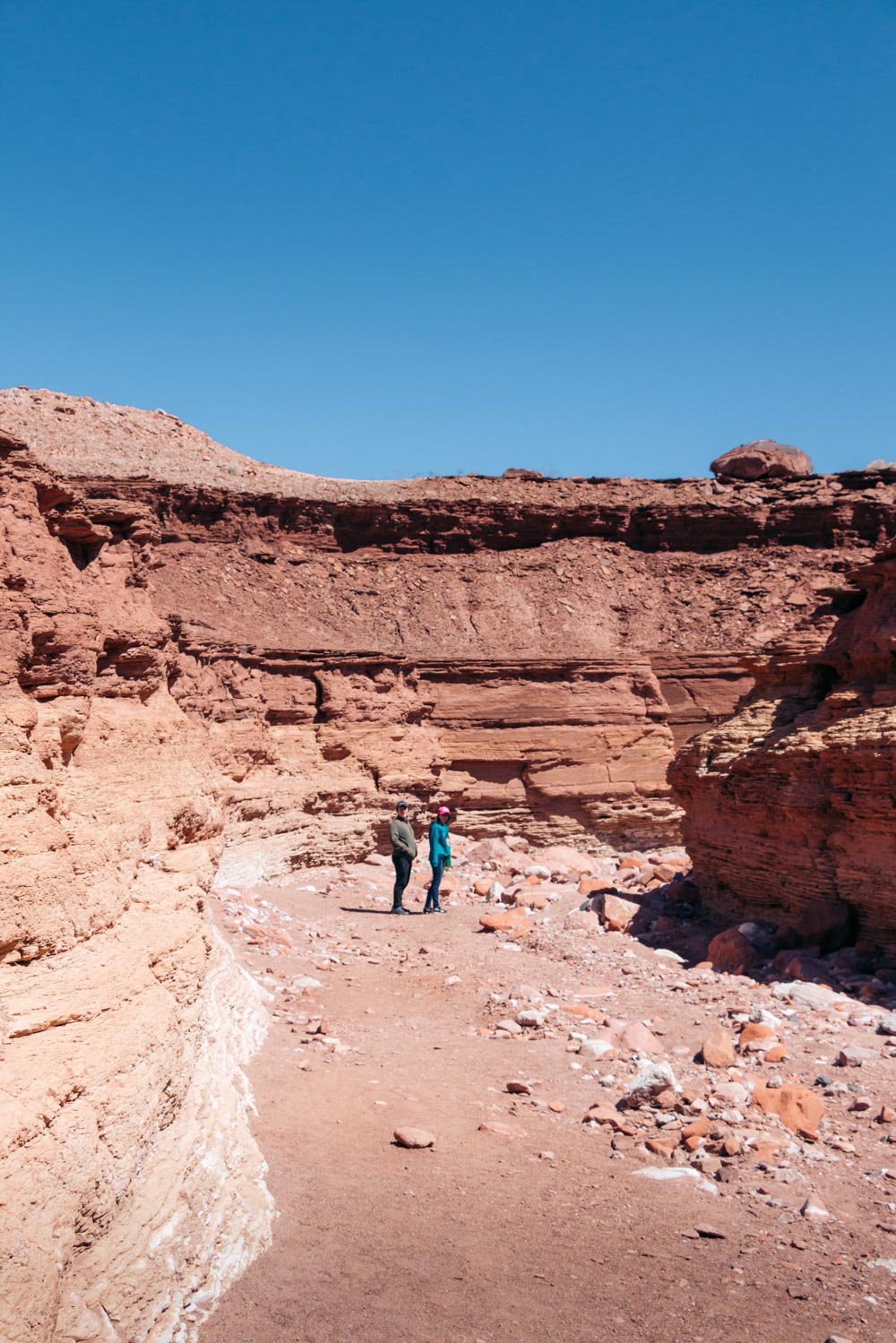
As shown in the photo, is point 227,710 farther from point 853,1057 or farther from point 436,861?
point 853,1057

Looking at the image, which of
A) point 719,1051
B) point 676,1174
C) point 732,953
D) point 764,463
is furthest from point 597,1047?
point 764,463

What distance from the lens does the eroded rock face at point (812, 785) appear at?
10070mm

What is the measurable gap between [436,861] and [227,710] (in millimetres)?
4024

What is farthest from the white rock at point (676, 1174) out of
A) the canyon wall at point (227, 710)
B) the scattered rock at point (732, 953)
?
the scattered rock at point (732, 953)

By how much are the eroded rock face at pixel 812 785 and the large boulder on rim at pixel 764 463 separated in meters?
23.7

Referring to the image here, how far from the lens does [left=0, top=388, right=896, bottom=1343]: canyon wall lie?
3.59 meters

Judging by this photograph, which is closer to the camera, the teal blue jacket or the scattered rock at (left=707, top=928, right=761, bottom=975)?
the scattered rock at (left=707, top=928, right=761, bottom=975)

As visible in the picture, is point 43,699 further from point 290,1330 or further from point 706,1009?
point 706,1009

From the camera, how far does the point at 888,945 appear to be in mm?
9820

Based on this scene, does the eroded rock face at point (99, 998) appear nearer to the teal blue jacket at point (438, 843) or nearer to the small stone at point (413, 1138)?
the small stone at point (413, 1138)

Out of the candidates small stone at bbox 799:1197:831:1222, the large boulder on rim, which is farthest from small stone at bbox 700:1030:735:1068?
the large boulder on rim

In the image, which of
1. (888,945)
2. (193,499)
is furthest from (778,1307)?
(193,499)

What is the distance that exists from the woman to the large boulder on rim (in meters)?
23.4

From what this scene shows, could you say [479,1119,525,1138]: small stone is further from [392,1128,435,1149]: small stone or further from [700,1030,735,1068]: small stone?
[700,1030,735,1068]: small stone
